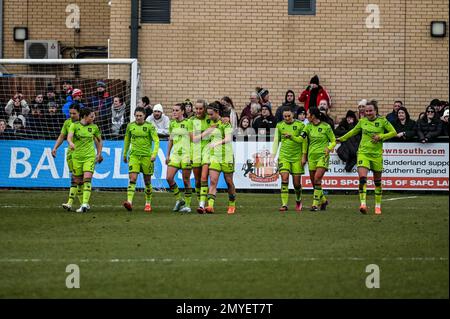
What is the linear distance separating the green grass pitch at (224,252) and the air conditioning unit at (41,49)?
35.4 feet

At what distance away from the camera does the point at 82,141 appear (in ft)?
67.9

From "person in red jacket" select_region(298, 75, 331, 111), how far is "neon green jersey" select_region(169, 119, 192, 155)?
7.66m

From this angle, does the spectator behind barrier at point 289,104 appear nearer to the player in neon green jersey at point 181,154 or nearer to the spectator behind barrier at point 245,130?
the spectator behind barrier at point 245,130

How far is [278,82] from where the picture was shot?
29.4 metres

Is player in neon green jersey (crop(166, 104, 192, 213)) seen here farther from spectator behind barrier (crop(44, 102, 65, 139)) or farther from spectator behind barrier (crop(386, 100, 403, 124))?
spectator behind barrier (crop(386, 100, 403, 124))

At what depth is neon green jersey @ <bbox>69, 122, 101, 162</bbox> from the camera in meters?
20.7

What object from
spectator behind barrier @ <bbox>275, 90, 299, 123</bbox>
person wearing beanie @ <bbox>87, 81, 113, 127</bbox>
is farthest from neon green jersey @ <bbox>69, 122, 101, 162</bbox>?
spectator behind barrier @ <bbox>275, 90, 299, 123</bbox>

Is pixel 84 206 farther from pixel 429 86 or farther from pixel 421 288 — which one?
pixel 429 86

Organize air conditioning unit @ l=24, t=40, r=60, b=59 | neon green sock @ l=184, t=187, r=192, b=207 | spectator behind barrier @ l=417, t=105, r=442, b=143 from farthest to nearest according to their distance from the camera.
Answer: air conditioning unit @ l=24, t=40, r=60, b=59 → spectator behind barrier @ l=417, t=105, r=442, b=143 → neon green sock @ l=184, t=187, r=192, b=207

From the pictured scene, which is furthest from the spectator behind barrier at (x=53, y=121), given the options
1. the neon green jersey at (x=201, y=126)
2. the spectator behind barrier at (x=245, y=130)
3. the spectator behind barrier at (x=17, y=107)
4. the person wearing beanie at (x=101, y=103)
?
the neon green jersey at (x=201, y=126)

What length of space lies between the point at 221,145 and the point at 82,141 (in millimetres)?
2688

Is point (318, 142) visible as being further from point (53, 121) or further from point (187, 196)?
point (53, 121)

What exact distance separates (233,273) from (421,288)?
220cm
